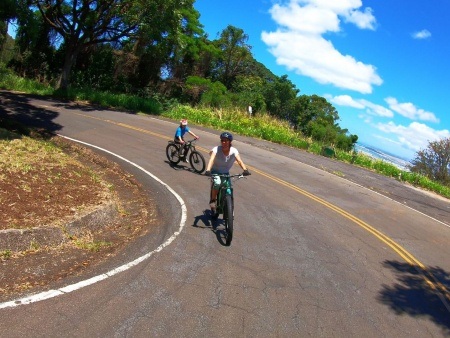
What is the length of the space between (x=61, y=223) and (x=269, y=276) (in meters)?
3.59

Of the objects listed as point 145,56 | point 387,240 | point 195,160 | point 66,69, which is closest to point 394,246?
point 387,240

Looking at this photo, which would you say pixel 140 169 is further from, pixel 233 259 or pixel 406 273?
pixel 406 273

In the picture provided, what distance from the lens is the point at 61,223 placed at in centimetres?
671

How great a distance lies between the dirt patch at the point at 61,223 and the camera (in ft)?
17.8

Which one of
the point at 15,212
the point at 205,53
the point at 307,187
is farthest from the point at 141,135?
the point at 205,53

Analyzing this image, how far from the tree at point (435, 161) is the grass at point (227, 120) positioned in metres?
13.5

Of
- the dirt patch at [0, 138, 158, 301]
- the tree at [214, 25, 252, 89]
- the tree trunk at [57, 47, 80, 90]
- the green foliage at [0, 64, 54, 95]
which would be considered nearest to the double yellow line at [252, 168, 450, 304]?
the dirt patch at [0, 138, 158, 301]

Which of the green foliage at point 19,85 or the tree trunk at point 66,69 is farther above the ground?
the tree trunk at point 66,69

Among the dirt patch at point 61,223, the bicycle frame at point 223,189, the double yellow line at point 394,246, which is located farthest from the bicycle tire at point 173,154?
the bicycle frame at point 223,189

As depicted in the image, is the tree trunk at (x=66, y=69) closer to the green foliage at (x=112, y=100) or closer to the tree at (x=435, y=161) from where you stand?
the green foliage at (x=112, y=100)

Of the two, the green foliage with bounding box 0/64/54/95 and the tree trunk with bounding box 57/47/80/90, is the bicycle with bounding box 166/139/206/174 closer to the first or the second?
the green foliage with bounding box 0/64/54/95

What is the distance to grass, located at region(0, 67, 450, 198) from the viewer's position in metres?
26.8

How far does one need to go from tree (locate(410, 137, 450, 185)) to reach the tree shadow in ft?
108

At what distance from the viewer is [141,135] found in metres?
19.9
